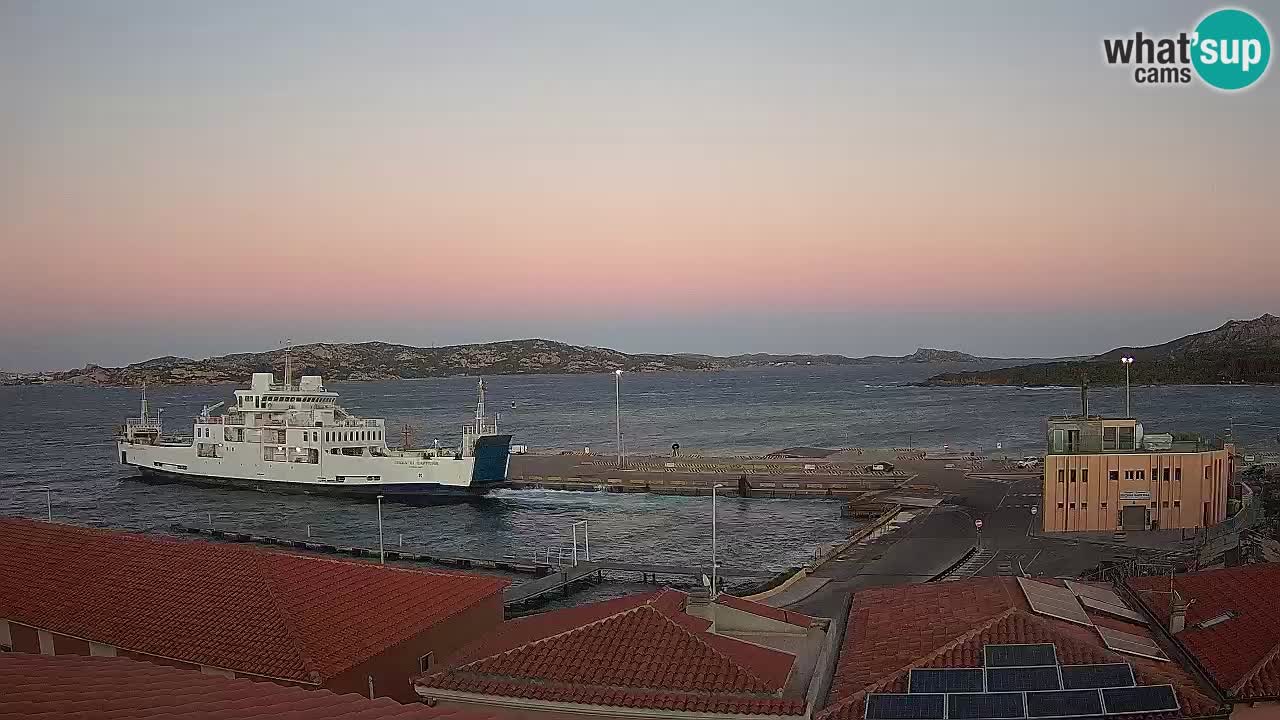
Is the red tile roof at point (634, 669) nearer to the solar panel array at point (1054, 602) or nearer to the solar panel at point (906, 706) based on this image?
the solar panel at point (906, 706)

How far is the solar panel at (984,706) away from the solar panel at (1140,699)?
797mm

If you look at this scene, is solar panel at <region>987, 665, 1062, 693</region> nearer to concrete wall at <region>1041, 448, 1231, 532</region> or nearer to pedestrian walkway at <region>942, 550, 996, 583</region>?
pedestrian walkway at <region>942, 550, 996, 583</region>

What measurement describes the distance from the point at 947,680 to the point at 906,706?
0.58 meters

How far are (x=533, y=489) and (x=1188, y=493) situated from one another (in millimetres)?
32497

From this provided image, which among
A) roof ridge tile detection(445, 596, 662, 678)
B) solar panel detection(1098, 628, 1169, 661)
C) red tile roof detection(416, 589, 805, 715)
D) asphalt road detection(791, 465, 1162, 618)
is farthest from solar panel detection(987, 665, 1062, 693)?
asphalt road detection(791, 465, 1162, 618)

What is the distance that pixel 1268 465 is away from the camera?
5109cm

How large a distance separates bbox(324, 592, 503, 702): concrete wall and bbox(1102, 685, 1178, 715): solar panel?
644cm

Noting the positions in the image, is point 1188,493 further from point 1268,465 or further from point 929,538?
point 1268,465

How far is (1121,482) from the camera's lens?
30.0 m

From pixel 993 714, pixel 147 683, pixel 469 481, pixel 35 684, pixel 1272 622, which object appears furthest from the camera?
pixel 469 481

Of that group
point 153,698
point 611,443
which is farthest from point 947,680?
point 611,443

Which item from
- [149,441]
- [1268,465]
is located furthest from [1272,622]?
[149,441]

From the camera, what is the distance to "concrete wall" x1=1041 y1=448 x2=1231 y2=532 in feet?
97.9

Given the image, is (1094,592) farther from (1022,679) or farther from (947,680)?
(947,680)
